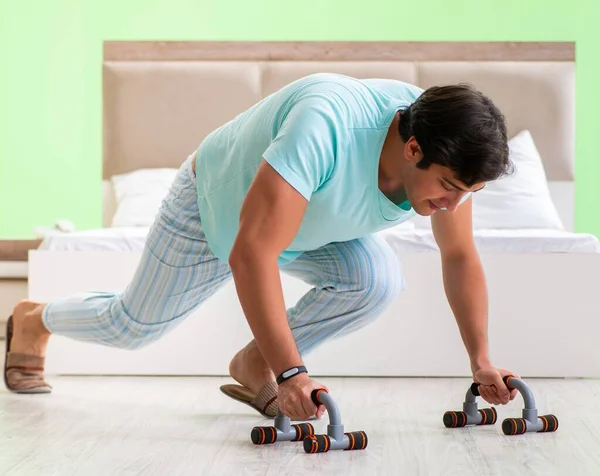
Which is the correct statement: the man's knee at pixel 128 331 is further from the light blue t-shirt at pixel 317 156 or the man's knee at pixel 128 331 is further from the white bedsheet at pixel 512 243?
the white bedsheet at pixel 512 243

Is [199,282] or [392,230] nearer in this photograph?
[199,282]

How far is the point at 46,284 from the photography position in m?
3.06

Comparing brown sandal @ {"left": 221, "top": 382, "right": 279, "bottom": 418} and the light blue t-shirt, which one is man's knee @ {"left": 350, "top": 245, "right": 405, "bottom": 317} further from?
brown sandal @ {"left": 221, "top": 382, "right": 279, "bottom": 418}

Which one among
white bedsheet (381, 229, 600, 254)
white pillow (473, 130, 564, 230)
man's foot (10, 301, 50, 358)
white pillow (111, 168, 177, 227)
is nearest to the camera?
man's foot (10, 301, 50, 358)

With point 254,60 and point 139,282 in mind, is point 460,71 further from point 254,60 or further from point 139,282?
point 139,282

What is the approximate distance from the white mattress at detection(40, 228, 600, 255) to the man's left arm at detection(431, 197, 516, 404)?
3.23 ft

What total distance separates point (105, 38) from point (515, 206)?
224cm

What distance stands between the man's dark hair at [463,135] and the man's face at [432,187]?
15 millimetres

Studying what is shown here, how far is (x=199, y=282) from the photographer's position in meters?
2.21

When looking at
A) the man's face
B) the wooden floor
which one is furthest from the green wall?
the man's face

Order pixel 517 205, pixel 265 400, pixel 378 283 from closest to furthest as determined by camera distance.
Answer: pixel 378 283, pixel 265 400, pixel 517 205

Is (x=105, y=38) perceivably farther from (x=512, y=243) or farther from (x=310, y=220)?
(x=310, y=220)

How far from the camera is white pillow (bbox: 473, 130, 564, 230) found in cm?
385

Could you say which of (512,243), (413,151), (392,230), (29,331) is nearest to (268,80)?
(392,230)
